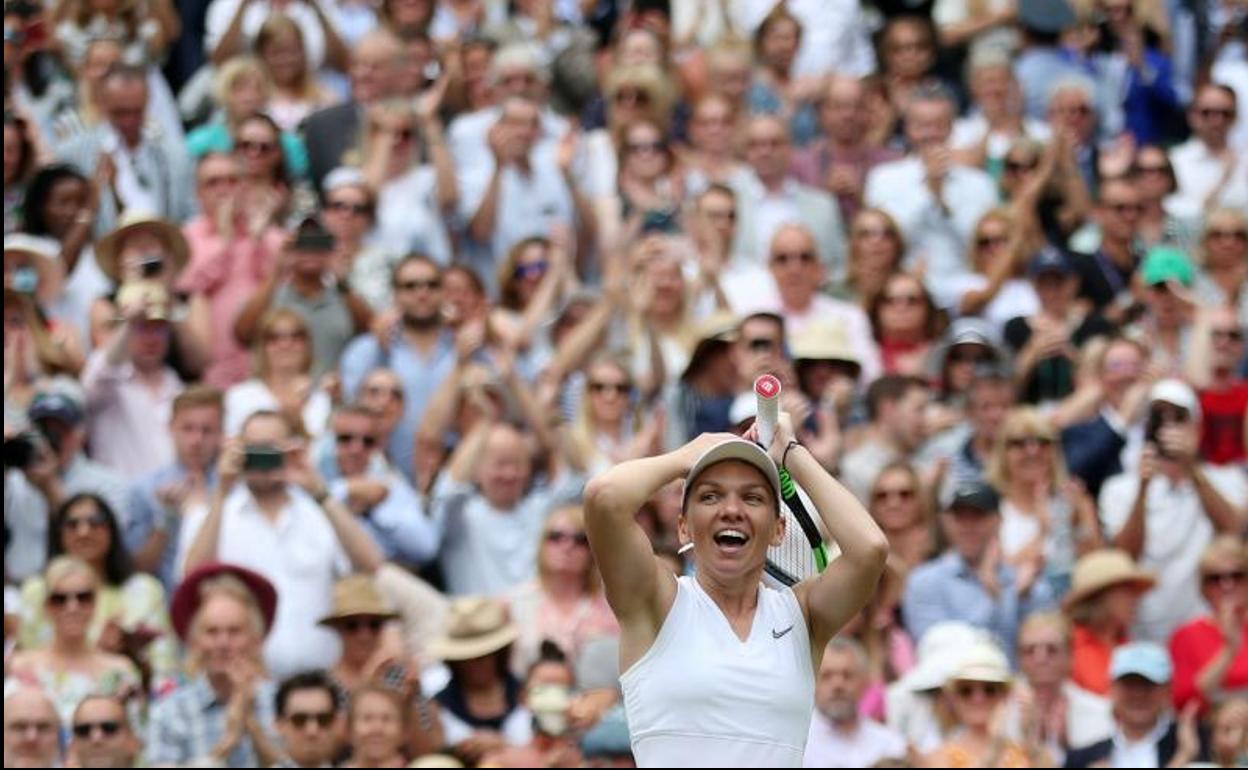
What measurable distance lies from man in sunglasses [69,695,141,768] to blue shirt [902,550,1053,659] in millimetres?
3174

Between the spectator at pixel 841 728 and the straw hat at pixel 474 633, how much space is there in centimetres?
121

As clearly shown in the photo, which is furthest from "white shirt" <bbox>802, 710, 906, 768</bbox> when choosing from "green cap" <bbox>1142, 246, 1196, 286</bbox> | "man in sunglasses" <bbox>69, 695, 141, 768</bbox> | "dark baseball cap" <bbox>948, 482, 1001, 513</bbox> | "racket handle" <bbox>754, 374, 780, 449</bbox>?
"racket handle" <bbox>754, 374, 780, 449</bbox>

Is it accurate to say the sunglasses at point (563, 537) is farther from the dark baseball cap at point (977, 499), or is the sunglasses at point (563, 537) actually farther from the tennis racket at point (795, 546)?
the tennis racket at point (795, 546)

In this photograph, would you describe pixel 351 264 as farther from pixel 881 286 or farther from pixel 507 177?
pixel 881 286

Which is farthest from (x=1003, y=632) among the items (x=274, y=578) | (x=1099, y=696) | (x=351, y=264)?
(x=351, y=264)

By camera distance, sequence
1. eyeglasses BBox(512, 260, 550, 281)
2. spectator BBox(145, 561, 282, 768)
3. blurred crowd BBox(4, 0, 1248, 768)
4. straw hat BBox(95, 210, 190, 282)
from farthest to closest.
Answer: eyeglasses BBox(512, 260, 550, 281) → straw hat BBox(95, 210, 190, 282) → blurred crowd BBox(4, 0, 1248, 768) → spectator BBox(145, 561, 282, 768)

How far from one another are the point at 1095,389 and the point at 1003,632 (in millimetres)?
1766

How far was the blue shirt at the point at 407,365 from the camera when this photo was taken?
49.0ft

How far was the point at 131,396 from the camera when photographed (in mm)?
14602

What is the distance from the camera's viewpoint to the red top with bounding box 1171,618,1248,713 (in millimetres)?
13367

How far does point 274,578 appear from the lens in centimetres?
1335

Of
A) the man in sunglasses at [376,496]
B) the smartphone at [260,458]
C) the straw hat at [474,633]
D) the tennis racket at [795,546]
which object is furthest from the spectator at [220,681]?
the tennis racket at [795,546]

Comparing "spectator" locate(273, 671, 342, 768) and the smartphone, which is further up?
the smartphone

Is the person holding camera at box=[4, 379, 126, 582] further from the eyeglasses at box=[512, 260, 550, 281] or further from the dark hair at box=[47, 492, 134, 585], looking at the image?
the eyeglasses at box=[512, 260, 550, 281]
